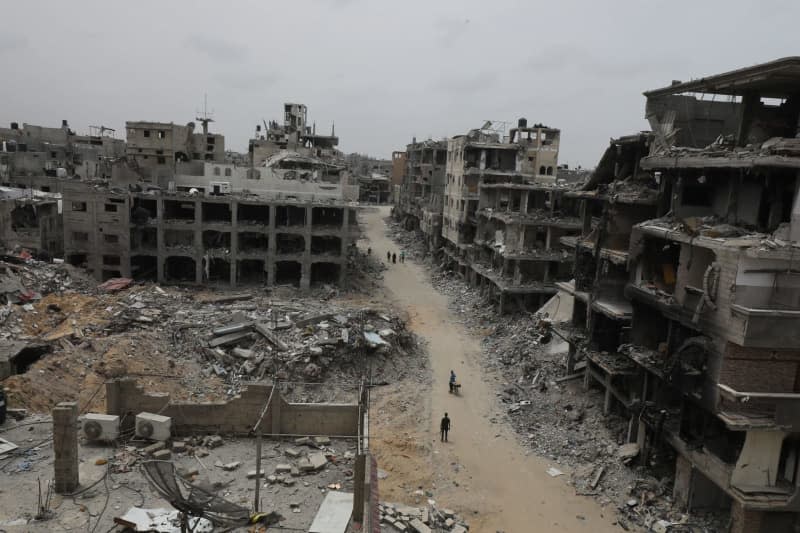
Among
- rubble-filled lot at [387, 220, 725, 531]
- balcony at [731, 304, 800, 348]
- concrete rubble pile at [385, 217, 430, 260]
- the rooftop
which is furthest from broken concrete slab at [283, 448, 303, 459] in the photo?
concrete rubble pile at [385, 217, 430, 260]

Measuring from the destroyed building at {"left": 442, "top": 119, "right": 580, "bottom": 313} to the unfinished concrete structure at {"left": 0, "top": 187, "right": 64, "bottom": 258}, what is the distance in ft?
121

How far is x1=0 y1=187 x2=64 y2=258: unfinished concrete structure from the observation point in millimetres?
43912

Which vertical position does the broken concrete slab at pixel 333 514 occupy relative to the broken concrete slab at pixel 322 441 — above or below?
below

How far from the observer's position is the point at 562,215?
147 feet

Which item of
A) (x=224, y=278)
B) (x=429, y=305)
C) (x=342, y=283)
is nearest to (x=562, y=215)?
(x=429, y=305)

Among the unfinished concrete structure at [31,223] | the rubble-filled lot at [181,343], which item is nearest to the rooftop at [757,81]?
the rubble-filled lot at [181,343]

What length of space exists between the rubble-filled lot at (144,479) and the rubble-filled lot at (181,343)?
6.78 metres

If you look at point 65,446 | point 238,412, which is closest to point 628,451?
point 238,412

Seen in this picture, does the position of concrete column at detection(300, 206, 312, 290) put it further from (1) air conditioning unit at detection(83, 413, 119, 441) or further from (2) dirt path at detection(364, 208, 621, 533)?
(1) air conditioning unit at detection(83, 413, 119, 441)

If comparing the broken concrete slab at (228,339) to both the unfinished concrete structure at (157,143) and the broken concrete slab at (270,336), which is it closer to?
the broken concrete slab at (270,336)

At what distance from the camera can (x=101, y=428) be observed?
18688 millimetres

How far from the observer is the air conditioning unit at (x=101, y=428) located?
61.2 feet

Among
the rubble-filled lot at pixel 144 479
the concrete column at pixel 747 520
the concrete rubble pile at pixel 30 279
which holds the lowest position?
the concrete column at pixel 747 520

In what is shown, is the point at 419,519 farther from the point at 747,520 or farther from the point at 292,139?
the point at 292,139
